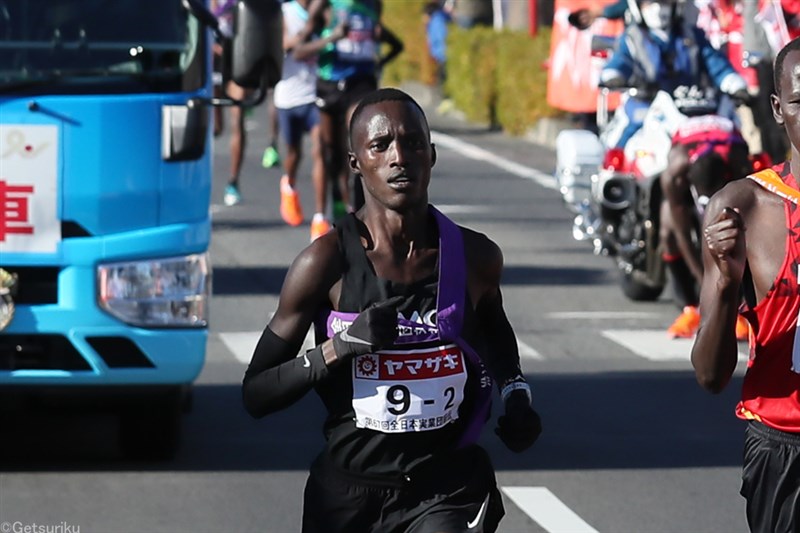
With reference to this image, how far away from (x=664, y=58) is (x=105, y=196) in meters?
5.69

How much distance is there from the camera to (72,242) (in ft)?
25.8

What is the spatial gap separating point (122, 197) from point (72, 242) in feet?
0.82

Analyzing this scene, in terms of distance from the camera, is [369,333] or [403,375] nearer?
[369,333]

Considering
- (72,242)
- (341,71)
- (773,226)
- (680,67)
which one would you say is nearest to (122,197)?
(72,242)

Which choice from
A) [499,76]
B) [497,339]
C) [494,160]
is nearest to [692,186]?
[497,339]

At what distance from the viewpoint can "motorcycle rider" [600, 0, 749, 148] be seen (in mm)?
12633

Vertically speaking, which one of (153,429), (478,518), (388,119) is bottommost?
(153,429)

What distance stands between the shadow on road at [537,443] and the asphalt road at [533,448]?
10 mm

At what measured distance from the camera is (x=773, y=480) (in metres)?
4.62

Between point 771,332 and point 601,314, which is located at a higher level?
point 771,332

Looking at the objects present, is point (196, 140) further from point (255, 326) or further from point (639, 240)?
point (639, 240)

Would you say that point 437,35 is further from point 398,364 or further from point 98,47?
point 398,364

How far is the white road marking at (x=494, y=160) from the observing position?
22.4 meters

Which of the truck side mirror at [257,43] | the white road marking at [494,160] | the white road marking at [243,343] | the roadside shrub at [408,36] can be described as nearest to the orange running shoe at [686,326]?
the white road marking at [243,343]
